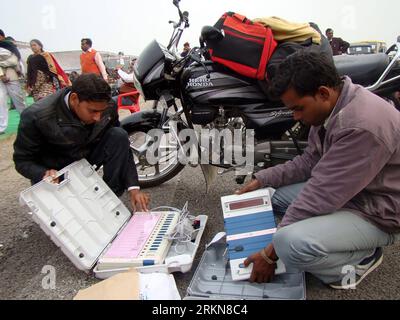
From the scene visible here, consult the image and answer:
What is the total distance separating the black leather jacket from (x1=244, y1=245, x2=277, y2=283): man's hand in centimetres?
132

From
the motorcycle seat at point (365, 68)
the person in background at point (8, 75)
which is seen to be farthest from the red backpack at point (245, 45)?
the person in background at point (8, 75)

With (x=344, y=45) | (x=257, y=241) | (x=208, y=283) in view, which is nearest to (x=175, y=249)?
(x=208, y=283)

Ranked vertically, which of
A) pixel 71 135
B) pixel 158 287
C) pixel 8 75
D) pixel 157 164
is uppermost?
pixel 71 135

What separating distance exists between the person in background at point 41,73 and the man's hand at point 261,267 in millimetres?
4855

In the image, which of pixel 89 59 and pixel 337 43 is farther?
pixel 337 43

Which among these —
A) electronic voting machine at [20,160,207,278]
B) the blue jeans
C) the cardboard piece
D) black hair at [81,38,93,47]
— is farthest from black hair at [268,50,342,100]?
black hair at [81,38,93,47]

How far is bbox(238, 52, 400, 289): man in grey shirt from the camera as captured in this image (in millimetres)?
1343

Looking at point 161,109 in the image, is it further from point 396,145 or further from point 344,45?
point 344,45

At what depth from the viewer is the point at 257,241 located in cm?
179

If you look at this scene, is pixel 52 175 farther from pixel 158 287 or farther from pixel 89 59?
pixel 89 59

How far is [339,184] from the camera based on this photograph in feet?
4.57

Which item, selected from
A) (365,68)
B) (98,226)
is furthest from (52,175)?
(365,68)

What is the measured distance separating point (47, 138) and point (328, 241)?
66.4 inches

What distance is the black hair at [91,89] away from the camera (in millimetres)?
1926
